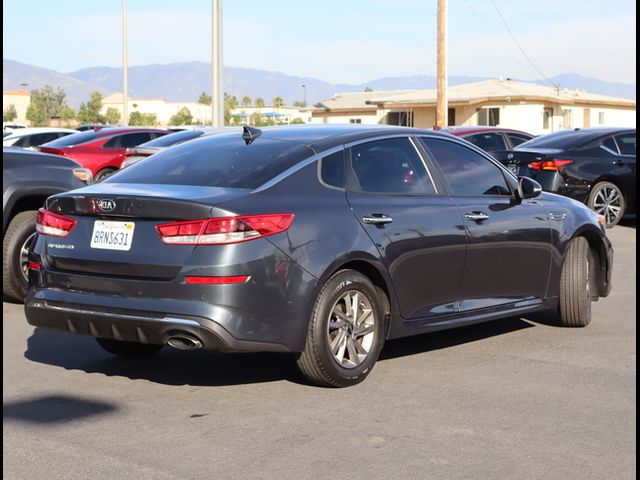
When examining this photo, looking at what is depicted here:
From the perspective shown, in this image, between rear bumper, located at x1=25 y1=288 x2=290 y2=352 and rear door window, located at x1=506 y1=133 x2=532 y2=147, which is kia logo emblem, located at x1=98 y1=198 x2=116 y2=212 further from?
rear door window, located at x1=506 y1=133 x2=532 y2=147

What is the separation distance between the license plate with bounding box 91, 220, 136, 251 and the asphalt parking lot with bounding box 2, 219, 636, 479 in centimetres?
90

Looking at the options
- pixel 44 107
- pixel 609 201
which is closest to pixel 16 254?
pixel 609 201

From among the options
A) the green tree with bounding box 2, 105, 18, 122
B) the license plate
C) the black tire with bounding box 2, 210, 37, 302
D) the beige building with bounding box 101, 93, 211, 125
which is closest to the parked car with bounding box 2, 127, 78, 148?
the black tire with bounding box 2, 210, 37, 302

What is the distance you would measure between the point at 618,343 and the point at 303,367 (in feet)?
9.47

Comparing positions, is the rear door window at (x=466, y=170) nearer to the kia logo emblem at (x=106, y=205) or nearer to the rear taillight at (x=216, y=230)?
the rear taillight at (x=216, y=230)

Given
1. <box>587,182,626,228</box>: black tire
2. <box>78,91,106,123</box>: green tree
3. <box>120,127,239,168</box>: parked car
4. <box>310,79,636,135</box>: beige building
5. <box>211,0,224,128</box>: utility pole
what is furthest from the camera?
<box>78,91,106,123</box>: green tree

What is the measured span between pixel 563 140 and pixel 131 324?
40.3 feet

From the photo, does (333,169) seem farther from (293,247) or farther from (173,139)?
(173,139)

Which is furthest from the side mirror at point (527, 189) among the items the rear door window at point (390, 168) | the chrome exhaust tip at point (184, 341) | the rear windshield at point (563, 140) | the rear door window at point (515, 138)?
the rear door window at point (515, 138)

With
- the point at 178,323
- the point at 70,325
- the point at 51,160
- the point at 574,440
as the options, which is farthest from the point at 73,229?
the point at 51,160

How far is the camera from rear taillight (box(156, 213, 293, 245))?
605cm

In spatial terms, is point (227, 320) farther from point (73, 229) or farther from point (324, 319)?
point (73, 229)

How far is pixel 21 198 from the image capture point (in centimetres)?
980

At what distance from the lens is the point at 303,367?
256 inches
